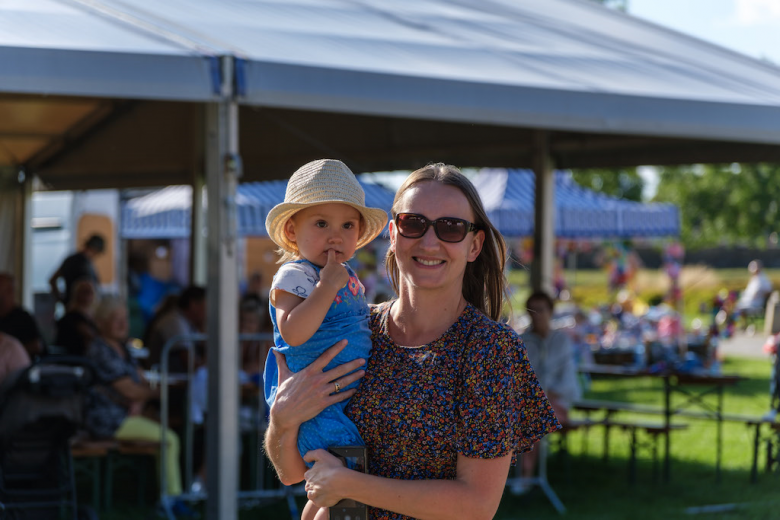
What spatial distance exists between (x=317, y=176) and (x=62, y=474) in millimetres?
3461

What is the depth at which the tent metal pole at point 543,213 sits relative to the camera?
8.67m

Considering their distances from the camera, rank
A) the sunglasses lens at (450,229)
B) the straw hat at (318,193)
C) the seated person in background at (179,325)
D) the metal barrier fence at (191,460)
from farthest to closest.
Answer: the seated person in background at (179,325) → the metal barrier fence at (191,460) → the straw hat at (318,193) → the sunglasses lens at (450,229)

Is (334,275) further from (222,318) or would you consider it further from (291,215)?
(222,318)

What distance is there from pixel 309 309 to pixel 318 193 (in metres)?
0.31

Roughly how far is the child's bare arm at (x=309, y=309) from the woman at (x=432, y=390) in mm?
77

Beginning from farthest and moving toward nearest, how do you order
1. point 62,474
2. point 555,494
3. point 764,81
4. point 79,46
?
point 555,494 < point 764,81 < point 62,474 < point 79,46

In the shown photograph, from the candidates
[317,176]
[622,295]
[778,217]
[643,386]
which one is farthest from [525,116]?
[778,217]

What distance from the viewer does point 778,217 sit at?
27.1m

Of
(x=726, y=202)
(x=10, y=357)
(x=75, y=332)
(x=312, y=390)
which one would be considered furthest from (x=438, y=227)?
(x=726, y=202)

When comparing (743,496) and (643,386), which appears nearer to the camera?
(743,496)

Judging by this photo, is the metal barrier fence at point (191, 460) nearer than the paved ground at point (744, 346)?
Yes

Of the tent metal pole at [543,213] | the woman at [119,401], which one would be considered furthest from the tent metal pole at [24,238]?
the tent metal pole at [543,213]

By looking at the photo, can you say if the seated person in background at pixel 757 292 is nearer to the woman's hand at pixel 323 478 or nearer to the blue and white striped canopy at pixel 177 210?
the blue and white striped canopy at pixel 177 210

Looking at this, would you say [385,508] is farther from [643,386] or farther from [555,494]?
[643,386]
